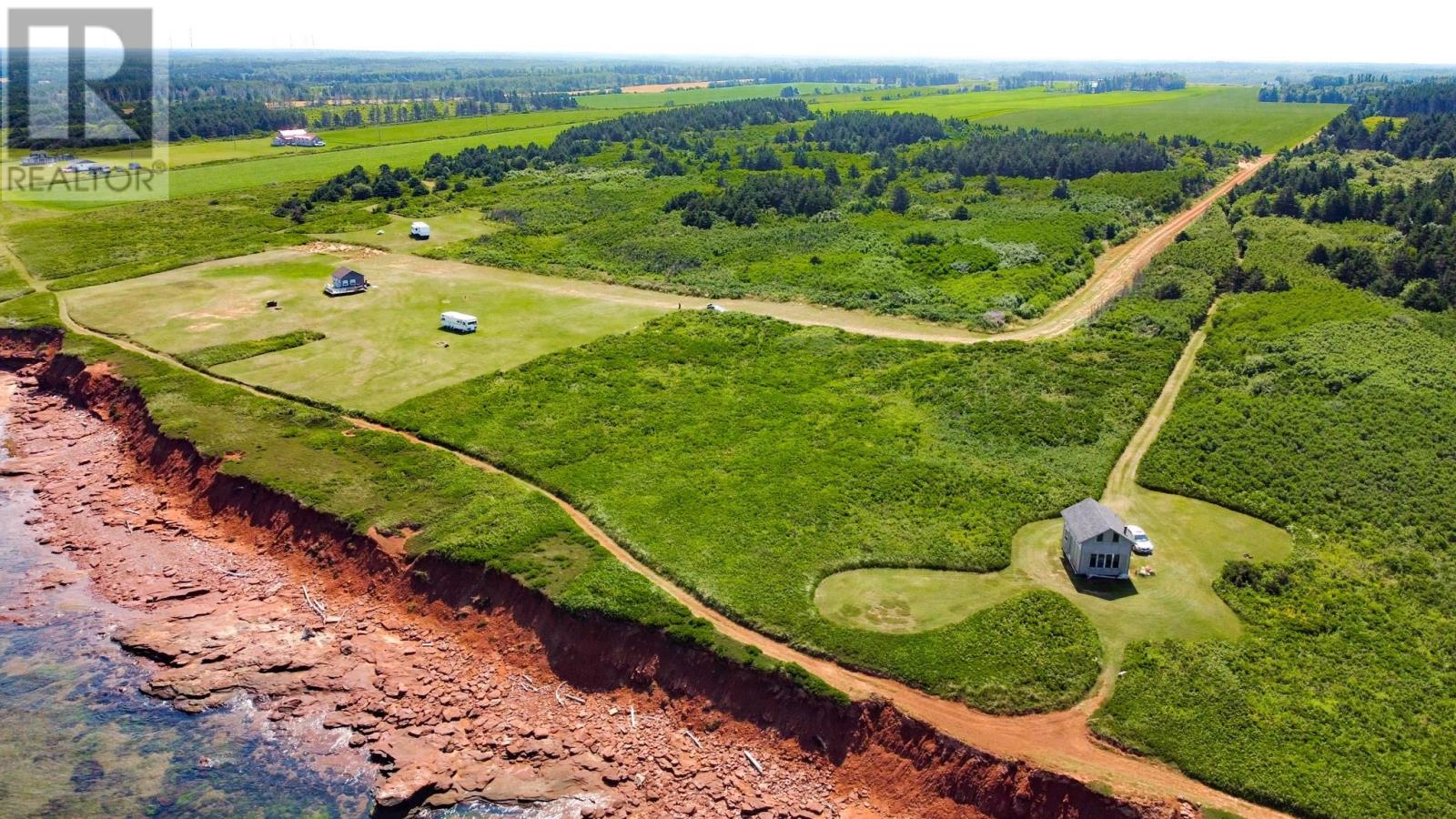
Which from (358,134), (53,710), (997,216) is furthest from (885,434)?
(358,134)

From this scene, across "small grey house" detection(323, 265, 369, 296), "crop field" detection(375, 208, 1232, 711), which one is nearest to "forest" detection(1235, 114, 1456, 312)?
"crop field" detection(375, 208, 1232, 711)

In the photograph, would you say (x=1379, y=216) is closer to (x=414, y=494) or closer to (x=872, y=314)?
(x=872, y=314)

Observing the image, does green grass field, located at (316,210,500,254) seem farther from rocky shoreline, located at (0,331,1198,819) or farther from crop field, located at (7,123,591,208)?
rocky shoreline, located at (0,331,1198,819)

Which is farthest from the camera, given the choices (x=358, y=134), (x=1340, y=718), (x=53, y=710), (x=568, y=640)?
(x=358, y=134)

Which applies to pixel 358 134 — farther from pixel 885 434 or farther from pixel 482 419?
pixel 885 434

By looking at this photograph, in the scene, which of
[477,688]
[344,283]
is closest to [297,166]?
[344,283]

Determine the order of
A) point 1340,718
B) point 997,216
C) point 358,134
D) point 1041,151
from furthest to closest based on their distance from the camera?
point 358,134
point 1041,151
point 997,216
point 1340,718
